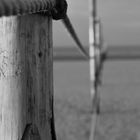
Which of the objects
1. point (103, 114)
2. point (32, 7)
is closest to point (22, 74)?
point (32, 7)

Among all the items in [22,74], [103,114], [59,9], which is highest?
[59,9]

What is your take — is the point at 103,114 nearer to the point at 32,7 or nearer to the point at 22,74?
the point at 22,74

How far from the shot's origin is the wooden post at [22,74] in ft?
2.50

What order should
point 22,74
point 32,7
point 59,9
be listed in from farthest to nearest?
point 59,9
point 22,74
point 32,7

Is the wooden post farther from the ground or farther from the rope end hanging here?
the ground

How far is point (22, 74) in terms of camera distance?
777 millimetres

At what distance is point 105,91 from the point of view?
35.6 feet

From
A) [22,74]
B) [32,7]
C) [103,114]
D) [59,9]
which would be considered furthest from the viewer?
[103,114]

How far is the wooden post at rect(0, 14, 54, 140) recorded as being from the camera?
76 centimetres

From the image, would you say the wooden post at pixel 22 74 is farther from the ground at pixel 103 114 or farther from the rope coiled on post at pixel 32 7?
the ground at pixel 103 114

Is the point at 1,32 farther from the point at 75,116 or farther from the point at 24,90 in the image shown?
the point at 75,116

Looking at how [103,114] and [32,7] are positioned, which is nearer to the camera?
[32,7]

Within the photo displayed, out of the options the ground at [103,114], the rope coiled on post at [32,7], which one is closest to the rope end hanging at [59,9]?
the rope coiled on post at [32,7]

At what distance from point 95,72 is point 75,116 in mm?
858
